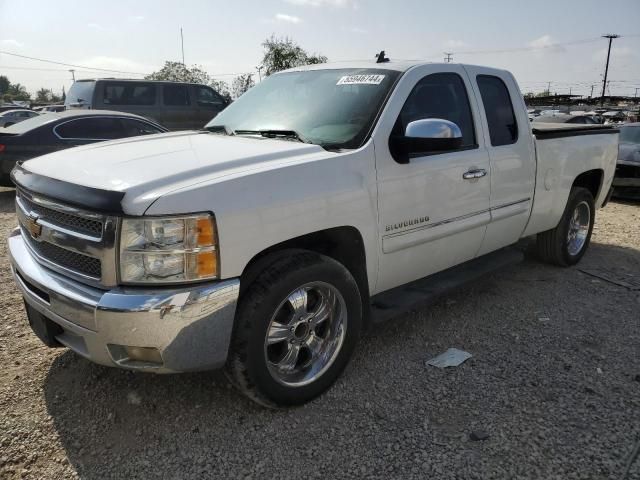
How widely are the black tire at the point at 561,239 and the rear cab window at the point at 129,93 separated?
391 inches

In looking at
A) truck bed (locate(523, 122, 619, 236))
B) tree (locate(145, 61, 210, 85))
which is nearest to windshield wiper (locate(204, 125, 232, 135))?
truck bed (locate(523, 122, 619, 236))

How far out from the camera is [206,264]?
242 cm

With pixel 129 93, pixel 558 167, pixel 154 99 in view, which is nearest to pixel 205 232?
pixel 558 167

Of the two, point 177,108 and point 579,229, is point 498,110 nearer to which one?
point 579,229

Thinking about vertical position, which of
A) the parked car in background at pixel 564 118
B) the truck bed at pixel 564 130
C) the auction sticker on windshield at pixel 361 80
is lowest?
the parked car in background at pixel 564 118

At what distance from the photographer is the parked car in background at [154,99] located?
464 inches

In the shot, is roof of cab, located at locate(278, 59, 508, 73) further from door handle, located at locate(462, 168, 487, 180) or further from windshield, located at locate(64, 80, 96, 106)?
windshield, located at locate(64, 80, 96, 106)

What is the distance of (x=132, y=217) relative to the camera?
2.31 m

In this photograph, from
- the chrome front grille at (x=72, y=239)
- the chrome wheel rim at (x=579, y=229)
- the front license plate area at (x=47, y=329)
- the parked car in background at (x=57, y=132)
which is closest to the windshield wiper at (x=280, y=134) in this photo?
the chrome front grille at (x=72, y=239)

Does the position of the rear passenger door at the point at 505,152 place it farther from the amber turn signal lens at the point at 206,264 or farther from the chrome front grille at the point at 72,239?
the chrome front grille at the point at 72,239

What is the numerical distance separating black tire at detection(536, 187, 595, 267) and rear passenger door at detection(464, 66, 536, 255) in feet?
3.01

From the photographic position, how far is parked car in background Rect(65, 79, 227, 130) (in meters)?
11.8

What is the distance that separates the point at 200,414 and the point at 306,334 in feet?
2.33

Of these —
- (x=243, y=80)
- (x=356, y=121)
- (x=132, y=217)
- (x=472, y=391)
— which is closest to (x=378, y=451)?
(x=472, y=391)
